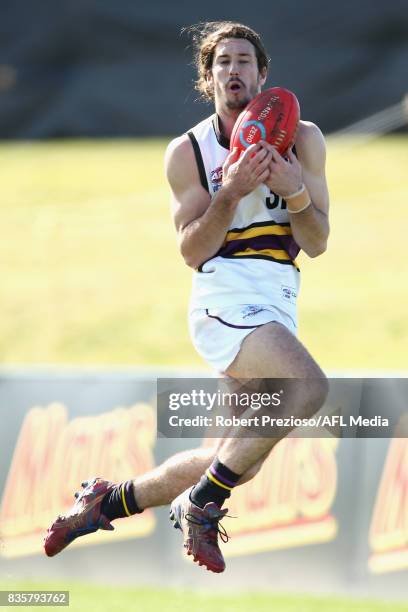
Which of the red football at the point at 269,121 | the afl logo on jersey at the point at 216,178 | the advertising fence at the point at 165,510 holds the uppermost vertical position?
the red football at the point at 269,121

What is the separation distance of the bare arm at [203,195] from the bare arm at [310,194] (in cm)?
17

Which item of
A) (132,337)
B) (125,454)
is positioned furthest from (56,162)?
(125,454)

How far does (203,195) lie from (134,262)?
39.2 ft

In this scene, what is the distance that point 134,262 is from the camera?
17641mm

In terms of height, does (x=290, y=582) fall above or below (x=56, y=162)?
below

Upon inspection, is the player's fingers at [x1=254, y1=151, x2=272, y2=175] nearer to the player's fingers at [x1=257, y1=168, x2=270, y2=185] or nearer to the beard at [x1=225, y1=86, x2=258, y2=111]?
the player's fingers at [x1=257, y1=168, x2=270, y2=185]

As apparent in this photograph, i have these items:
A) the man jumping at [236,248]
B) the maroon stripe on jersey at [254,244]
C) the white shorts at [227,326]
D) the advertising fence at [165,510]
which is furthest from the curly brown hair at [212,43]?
the advertising fence at [165,510]

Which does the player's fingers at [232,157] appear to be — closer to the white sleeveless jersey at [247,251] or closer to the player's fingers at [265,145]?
the player's fingers at [265,145]

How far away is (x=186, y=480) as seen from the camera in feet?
19.5

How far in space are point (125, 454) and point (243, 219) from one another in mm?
4452

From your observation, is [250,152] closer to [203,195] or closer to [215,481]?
[203,195]

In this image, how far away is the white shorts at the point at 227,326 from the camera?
559 cm

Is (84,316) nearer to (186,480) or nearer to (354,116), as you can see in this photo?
(354,116)

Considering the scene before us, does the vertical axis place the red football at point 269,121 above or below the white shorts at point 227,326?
above
